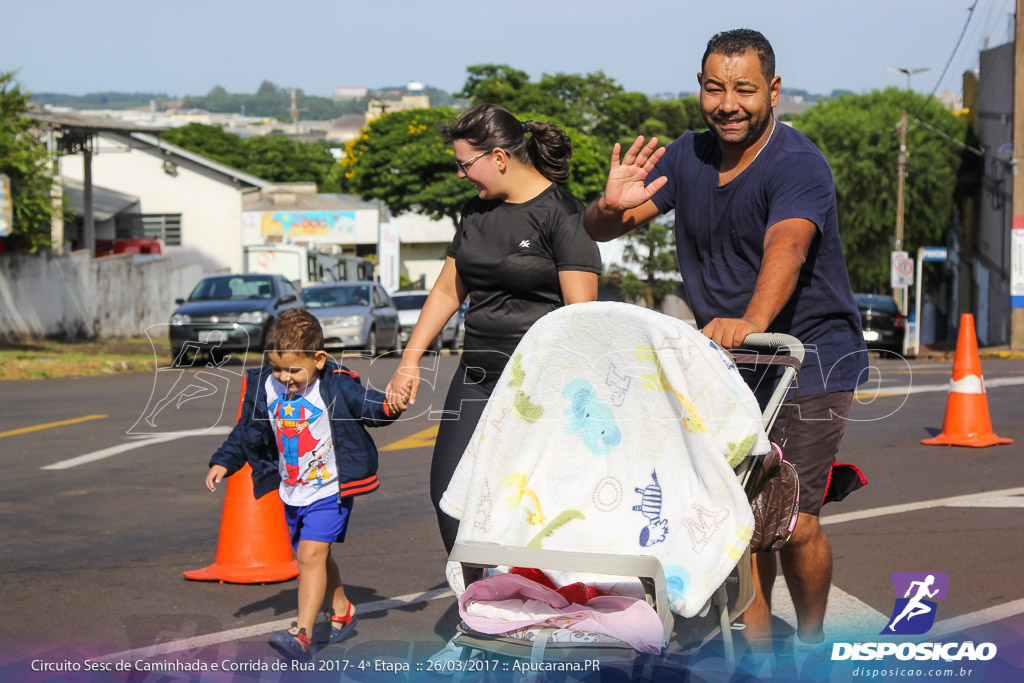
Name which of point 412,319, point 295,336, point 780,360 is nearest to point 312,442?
point 295,336

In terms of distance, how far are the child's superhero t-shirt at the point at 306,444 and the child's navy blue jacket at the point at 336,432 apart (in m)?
0.05

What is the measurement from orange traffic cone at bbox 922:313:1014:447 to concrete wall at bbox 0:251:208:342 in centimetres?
1972

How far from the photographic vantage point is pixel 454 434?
Answer: 4.42 meters

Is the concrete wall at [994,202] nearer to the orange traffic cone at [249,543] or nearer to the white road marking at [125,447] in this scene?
the white road marking at [125,447]

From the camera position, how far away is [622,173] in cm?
422

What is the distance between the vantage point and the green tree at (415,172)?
51.6 metres

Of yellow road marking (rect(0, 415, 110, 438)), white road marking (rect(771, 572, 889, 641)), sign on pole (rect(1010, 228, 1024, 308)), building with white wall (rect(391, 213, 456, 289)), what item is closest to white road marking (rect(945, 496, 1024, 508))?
white road marking (rect(771, 572, 889, 641))

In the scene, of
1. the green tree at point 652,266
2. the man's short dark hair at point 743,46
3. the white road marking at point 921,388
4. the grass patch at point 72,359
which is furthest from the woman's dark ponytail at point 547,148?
the green tree at point 652,266

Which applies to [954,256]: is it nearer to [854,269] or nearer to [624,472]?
[854,269]

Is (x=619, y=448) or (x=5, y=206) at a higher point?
(x=5, y=206)

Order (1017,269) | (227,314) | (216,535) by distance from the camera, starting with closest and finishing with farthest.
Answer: (216,535), (227,314), (1017,269)

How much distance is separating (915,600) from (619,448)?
7.67 feet

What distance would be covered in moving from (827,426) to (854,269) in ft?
144

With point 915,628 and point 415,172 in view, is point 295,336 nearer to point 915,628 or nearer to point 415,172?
point 915,628
